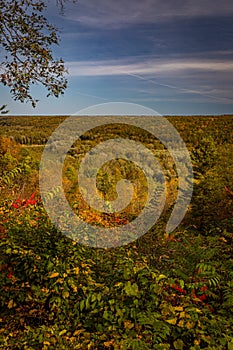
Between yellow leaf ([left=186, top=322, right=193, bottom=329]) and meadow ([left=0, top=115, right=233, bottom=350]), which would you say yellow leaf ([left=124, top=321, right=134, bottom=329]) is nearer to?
meadow ([left=0, top=115, right=233, bottom=350])

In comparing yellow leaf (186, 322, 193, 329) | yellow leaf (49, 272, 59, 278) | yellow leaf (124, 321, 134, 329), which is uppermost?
yellow leaf (49, 272, 59, 278)

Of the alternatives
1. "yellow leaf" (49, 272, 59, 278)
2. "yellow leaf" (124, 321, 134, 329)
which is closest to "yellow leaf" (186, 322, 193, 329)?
"yellow leaf" (124, 321, 134, 329)

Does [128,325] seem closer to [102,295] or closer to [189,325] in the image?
[102,295]

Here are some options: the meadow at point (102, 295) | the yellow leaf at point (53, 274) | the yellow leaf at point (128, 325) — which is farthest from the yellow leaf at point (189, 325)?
the yellow leaf at point (53, 274)

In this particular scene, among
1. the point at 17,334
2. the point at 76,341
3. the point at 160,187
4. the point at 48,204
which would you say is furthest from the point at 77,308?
the point at 160,187

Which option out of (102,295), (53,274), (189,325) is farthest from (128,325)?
(53,274)

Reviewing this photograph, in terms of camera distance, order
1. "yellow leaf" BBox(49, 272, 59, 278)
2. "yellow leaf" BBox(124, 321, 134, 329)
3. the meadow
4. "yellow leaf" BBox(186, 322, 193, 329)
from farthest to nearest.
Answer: "yellow leaf" BBox(49, 272, 59, 278) → "yellow leaf" BBox(124, 321, 134, 329) → the meadow → "yellow leaf" BBox(186, 322, 193, 329)

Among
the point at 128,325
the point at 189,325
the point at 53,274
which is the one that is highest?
the point at 53,274

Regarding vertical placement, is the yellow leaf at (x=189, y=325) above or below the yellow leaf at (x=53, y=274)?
below

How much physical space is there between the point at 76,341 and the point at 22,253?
120 centimetres

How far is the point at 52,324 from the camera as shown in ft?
14.8

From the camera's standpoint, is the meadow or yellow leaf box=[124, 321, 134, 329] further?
yellow leaf box=[124, 321, 134, 329]

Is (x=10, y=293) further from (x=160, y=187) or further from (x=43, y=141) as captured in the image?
(x=43, y=141)

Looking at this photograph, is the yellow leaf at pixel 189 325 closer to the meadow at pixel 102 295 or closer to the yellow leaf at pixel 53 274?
the meadow at pixel 102 295
